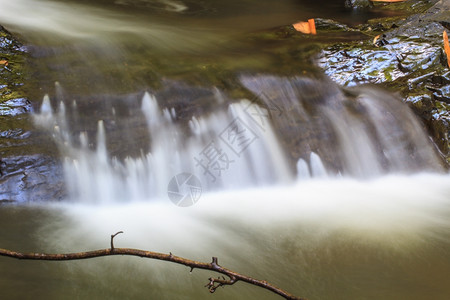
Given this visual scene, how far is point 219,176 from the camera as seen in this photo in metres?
4.45

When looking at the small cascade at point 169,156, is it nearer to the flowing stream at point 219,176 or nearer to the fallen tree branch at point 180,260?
the flowing stream at point 219,176

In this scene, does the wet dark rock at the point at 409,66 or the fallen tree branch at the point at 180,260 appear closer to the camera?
the fallen tree branch at the point at 180,260

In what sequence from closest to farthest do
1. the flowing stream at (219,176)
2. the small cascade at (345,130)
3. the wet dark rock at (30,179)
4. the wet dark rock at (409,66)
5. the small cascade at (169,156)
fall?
the flowing stream at (219,176), the wet dark rock at (30,179), the small cascade at (169,156), the small cascade at (345,130), the wet dark rock at (409,66)

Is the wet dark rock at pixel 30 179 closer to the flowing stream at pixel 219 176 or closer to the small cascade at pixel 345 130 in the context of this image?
the flowing stream at pixel 219 176

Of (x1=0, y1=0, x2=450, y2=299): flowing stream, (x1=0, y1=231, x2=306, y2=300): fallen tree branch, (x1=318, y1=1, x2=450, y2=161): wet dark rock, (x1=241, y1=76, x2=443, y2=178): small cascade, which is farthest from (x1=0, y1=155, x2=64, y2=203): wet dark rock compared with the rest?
(x1=318, y1=1, x2=450, y2=161): wet dark rock

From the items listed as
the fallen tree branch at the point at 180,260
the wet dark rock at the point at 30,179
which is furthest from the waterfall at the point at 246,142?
the fallen tree branch at the point at 180,260

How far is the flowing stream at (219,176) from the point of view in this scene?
9.62 feet

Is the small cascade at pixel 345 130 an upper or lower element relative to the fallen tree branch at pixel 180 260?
upper

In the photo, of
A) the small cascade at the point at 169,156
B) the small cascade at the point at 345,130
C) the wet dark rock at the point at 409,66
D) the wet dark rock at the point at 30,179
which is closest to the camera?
the wet dark rock at the point at 30,179

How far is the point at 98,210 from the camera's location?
152 inches

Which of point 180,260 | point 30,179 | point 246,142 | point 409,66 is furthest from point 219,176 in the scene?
point 409,66

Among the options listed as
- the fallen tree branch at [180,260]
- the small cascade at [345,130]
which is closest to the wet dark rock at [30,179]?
the fallen tree branch at [180,260]

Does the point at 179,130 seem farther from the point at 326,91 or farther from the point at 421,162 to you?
the point at 421,162

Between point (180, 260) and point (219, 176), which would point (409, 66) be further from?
point (180, 260)
